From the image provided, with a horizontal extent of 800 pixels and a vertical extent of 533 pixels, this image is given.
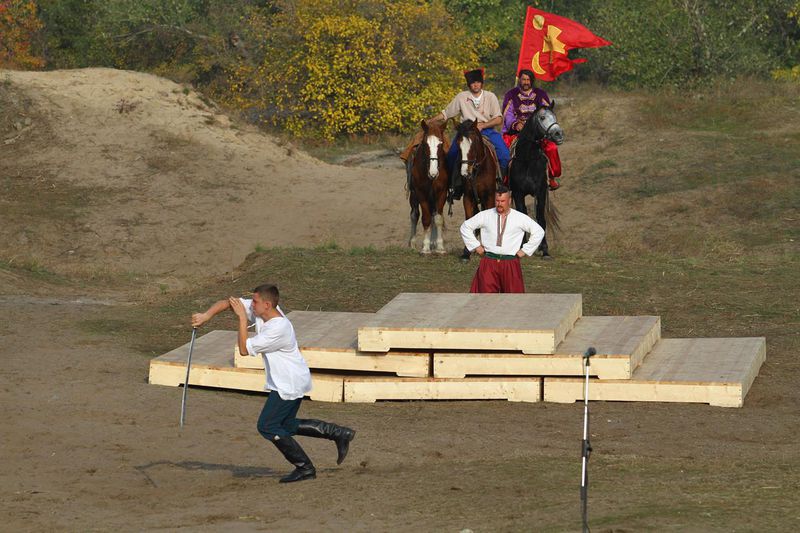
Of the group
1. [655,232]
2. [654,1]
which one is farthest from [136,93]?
[654,1]

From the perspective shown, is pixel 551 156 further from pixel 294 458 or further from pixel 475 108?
pixel 294 458

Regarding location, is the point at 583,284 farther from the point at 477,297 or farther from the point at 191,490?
the point at 191,490

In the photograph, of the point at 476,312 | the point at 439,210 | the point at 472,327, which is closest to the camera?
the point at 472,327

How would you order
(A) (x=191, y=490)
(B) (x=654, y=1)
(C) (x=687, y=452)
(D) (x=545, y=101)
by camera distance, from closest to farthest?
(A) (x=191, y=490) → (C) (x=687, y=452) → (D) (x=545, y=101) → (B) (x=654, y=1)

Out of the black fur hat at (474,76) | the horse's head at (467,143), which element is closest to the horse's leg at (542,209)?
the horse's head at (467,143)

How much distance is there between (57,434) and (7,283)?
29.3ft

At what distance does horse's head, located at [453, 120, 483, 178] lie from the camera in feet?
65.2

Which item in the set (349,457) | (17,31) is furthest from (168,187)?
(349,457)

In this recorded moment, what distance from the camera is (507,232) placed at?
15.2 meters

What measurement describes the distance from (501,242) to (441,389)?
258cm

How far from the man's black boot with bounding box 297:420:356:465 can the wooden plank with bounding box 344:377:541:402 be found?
2.84 metres

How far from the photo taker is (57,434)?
39.3 ft

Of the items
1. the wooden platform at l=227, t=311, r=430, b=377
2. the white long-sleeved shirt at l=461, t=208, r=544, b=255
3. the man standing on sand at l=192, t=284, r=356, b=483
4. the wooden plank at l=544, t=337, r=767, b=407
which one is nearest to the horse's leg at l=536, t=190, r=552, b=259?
the white long-sleeved shirt at l=461, t=208, r=544, b=255

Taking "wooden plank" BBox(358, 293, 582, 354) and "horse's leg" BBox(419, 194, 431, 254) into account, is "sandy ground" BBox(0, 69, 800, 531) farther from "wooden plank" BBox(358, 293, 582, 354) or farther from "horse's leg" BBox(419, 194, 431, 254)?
"horse's leg" BBox(419, 194, 431, 254)
